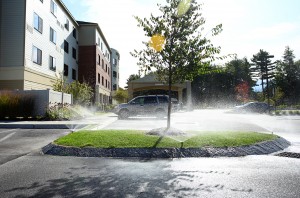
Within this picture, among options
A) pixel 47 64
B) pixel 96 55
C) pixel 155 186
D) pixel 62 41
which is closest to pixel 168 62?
pixel 155 186

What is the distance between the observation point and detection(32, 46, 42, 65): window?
939 inches

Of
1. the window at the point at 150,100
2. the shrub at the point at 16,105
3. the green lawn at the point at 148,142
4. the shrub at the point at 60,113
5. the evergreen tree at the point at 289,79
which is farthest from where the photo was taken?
the evergreen tree at the point at 289,79

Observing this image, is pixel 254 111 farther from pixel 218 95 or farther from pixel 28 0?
pixel 218 95

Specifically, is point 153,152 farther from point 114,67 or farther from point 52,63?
point 114,67

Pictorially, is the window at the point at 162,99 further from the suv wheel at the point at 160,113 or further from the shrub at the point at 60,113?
the shrub at the point at 60,113

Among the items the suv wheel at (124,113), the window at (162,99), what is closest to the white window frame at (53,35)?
the suv wheel at (124,113)

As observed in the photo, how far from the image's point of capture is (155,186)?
4.51 m

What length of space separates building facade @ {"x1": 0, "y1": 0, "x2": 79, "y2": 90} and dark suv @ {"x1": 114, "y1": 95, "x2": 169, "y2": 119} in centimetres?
826

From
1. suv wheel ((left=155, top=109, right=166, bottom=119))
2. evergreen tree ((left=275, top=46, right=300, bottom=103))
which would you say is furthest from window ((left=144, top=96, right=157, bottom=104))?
evergreen tree ((left=275, top=46, right=300, bottom=103))

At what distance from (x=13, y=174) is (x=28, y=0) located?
2111cm

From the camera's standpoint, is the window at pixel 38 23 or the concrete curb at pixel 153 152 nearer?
the concrete curb at pixel 153 152

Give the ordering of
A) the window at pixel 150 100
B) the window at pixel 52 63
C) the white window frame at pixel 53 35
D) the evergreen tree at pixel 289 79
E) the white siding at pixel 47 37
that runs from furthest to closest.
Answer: the evergreen tree at pixel 289 79 → the white window frame at pixel 53 35 → the window at pixel 52 63 → the white siding at pixel 47 37 → the window at pixel 150 100

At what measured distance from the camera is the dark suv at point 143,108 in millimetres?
21719

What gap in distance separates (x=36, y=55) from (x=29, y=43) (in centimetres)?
186
